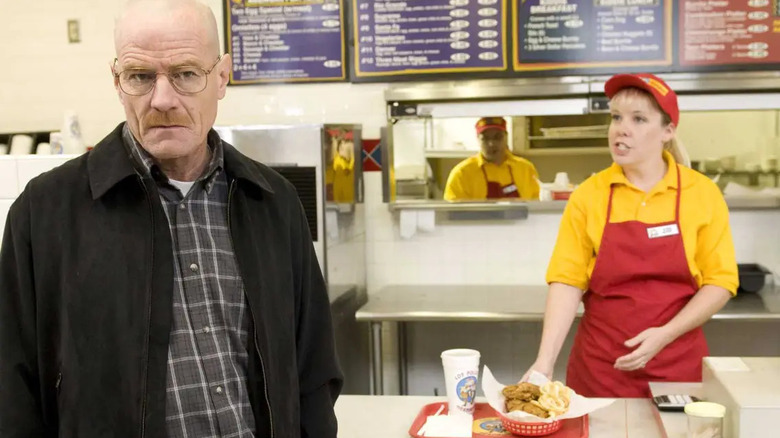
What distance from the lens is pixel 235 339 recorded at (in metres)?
1.50

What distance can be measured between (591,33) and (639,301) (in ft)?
5.74

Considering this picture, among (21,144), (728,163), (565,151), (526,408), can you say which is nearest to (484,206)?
(565,151)

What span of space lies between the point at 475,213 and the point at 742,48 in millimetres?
1458

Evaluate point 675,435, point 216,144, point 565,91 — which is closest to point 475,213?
point 565,91

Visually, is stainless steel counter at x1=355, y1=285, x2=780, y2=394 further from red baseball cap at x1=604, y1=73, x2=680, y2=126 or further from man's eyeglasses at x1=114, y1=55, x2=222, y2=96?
man's eyeglasses at x1=114, y1=55, x2=222, y2=96

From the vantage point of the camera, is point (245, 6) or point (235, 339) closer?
point (235, 339)

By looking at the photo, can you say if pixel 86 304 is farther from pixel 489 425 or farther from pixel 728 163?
pixel 728 163

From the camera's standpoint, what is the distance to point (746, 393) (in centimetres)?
179

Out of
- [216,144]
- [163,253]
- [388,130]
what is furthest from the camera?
[388,130]

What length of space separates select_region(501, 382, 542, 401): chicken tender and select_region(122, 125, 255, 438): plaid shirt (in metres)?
0.74

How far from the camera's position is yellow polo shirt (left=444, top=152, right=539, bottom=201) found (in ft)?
13.4

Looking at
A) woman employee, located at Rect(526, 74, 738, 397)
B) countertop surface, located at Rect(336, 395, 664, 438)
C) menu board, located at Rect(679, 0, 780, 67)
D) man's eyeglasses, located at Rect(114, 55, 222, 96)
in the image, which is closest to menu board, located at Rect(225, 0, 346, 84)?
menu board, located at Rect(679, 0, 780, 67)

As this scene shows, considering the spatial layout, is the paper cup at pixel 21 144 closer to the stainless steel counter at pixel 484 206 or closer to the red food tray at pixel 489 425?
the stainless steel counter at pixel 484 206

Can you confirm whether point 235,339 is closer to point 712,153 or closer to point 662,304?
point 662,304
